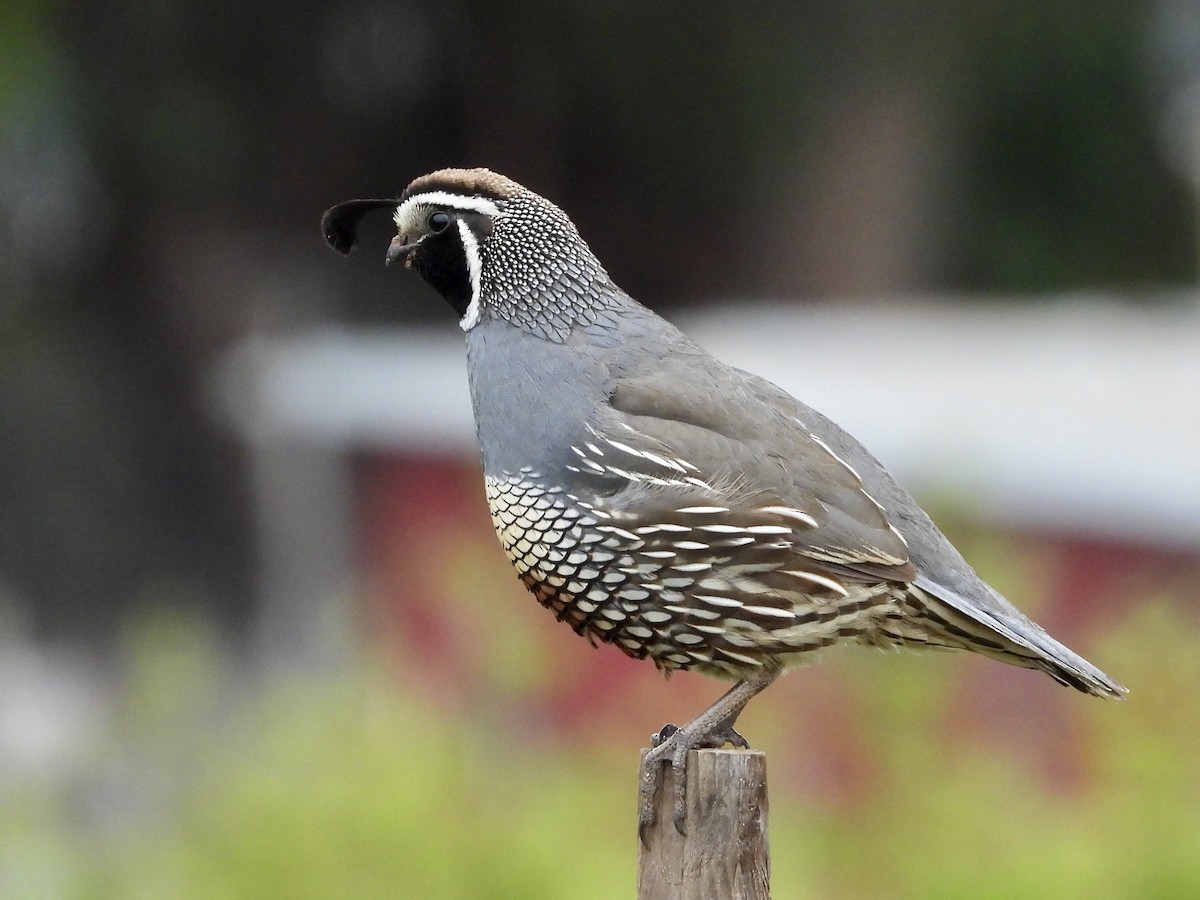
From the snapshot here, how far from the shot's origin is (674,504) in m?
3.25

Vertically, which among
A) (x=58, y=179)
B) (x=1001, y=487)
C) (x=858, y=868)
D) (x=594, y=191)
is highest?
(x=594, y=191)

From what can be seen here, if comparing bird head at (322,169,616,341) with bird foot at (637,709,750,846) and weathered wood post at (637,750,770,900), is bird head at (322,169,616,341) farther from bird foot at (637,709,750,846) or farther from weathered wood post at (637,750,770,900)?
weathered wood post at (637,750,770,900)

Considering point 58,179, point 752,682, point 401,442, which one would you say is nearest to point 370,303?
point 58,179

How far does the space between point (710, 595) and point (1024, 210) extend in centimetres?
1348

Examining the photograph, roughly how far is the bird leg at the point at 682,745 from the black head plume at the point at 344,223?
1142 millimetres

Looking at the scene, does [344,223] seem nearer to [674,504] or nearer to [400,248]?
[400,248]

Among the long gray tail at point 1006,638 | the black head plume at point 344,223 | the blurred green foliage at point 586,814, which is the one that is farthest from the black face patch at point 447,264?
the blurred green foliage at point 586,814

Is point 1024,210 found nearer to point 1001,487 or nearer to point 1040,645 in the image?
point 1001,487

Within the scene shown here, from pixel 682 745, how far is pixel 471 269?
1.00 m

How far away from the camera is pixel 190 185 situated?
45.3 ft

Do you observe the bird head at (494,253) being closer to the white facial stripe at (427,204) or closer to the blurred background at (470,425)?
the white facial stripe at (427,204)

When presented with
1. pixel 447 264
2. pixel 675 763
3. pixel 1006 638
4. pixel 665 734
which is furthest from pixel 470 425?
pixel 675 763

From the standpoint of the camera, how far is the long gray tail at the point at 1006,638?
10.5ft

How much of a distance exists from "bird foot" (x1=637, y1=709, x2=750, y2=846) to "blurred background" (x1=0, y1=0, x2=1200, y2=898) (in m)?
1.54
